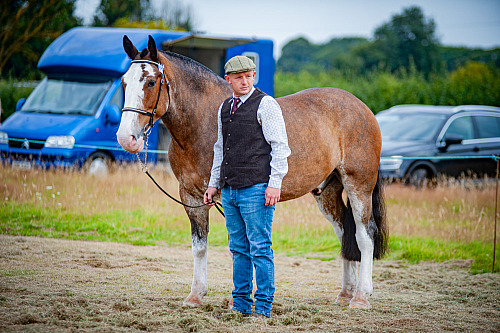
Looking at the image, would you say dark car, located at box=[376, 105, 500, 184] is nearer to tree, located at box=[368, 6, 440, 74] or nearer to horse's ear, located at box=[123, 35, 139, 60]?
horse's ear, located at box=[123, 35, 139, 60]

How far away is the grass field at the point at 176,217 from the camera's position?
7.54m

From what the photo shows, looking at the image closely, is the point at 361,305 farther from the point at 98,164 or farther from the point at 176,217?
the point at 98,164

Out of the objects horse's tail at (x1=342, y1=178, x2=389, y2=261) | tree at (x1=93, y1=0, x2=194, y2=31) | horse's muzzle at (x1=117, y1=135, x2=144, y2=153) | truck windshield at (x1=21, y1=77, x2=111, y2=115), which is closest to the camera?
horse's muzzle at (x1=117, y1=135, x2=144, y2=153)

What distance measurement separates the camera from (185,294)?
4930 millimetres

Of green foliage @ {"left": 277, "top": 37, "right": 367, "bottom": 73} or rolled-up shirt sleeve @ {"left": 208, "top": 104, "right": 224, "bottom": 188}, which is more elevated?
green foliage @ {"left": 277, "top": 37, "right": 367, "bottom": 73}

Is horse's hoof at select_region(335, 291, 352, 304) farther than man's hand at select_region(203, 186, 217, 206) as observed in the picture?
Yes

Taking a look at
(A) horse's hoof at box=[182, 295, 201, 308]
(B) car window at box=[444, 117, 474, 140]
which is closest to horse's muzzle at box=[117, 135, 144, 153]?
(A) horse's hoof at box=[182, 295, 201, 308]

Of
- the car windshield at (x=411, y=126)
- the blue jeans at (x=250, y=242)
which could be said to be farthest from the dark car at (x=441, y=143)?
the blue jeans at (x=250, y=242)

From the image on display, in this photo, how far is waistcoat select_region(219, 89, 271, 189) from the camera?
3969 millimetres

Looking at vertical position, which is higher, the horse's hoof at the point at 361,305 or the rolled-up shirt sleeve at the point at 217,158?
the rolled-up shirt sleeve at the point at 217,158

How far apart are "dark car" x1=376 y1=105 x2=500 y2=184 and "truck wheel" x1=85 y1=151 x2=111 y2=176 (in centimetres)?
540

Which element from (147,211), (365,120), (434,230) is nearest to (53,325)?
(365,120)

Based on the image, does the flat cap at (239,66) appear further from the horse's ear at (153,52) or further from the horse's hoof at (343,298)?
the horse's hoof at (343,298)

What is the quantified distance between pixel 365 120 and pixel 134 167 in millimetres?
5899
